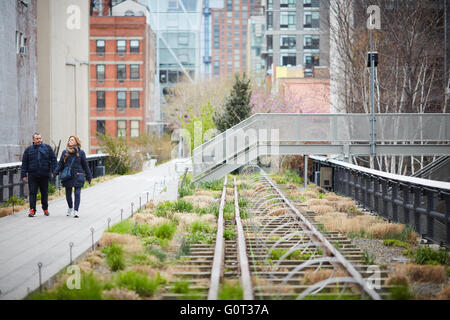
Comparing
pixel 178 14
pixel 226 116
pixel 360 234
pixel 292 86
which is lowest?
pixel 360 234

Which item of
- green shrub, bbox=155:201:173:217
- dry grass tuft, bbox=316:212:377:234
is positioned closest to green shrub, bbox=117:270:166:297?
dry grass tuft, bbox=316:212:377:234

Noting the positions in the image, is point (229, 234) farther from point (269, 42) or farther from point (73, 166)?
point (269, 42)

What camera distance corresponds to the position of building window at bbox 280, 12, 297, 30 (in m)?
75.7

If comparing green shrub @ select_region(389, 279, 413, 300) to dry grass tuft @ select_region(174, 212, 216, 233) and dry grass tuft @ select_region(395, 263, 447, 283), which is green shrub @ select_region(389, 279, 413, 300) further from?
dry grass tuft @ select_region(174, 212, 216, 233)

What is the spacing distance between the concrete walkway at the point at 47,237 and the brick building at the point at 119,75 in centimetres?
4657

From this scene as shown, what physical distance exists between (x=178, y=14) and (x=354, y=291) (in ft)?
264

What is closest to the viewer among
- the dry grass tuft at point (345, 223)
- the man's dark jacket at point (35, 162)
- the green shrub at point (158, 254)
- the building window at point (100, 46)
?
the green shrub at point (158, 254)

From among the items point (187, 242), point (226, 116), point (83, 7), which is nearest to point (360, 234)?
point (187, 242)

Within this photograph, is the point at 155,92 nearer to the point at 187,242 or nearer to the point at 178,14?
the point at 178,14

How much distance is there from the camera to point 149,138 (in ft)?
143

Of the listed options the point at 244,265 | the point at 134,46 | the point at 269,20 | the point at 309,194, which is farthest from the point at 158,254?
the point at 269,20

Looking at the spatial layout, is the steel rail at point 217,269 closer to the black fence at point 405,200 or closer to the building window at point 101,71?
the black fence at point 405,200

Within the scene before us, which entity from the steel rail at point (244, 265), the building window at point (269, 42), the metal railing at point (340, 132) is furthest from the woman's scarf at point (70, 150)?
the building window at point (269, 42)

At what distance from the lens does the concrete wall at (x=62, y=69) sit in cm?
3106
